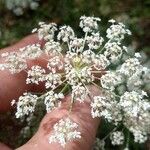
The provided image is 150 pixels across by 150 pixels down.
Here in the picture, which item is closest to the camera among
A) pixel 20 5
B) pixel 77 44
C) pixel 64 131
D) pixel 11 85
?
pixel 64 131

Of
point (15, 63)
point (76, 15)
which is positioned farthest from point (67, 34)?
point (76, 15)

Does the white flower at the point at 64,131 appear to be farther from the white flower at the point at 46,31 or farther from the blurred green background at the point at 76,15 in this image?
the blurred green background at the point at 76,15

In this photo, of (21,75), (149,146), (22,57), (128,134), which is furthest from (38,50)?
(149,146)

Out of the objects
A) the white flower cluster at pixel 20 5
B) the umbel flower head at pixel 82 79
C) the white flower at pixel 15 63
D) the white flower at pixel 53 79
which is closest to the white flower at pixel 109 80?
the umbel flower head at pixel 82 79

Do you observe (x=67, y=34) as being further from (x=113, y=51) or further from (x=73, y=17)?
(x=73, y=17)

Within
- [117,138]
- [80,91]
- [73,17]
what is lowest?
[117,138]

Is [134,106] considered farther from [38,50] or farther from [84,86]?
[38,50]

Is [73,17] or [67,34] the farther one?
[73,17]
